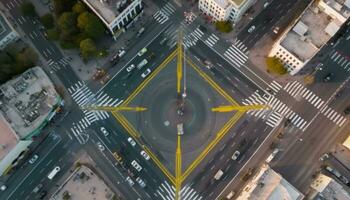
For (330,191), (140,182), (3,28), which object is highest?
(330,191)

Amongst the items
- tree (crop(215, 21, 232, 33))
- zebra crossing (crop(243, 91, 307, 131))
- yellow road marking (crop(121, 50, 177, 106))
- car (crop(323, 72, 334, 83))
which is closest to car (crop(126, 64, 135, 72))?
yellow road marking (crop(121, 50, 177, 106))

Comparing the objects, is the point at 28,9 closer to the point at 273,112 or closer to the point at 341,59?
the point at 273,112

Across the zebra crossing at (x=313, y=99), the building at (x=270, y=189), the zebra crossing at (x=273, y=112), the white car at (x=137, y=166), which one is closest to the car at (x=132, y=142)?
the white car at (x=137, y=166)

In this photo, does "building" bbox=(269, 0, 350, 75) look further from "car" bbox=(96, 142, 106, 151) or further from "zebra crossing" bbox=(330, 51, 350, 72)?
"car" bbox=(96, 142, 106, 151)

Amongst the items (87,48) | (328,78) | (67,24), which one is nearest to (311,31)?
(328,78)

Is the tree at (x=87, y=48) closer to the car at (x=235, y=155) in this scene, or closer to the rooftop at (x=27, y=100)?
the rooftop at (x=27, y=100)

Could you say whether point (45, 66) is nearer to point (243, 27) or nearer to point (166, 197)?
point (166, 197)
